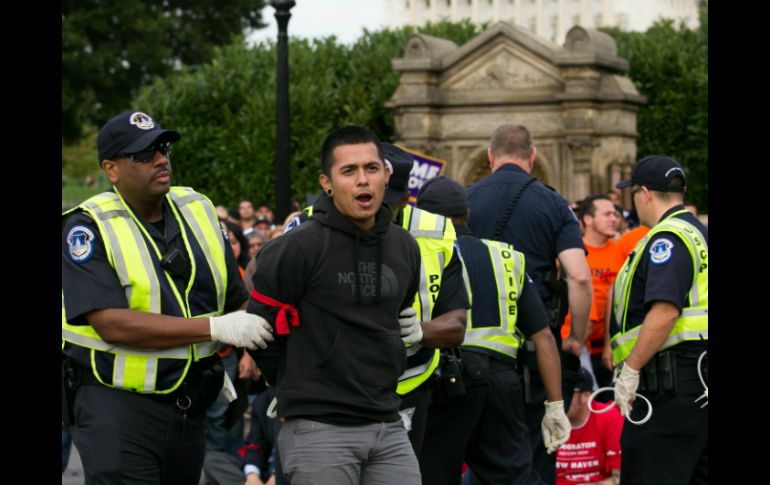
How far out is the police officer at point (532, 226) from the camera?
7.72 meters

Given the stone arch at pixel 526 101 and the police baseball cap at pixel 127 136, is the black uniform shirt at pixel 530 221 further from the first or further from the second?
the stone arch at pixel 526 101

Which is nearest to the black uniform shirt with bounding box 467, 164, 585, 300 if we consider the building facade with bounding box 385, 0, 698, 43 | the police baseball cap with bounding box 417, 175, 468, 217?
the police baseball cap with bounding box 417, 175, 468, 217

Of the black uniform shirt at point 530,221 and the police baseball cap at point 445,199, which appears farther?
the black uniform shirt at point 530,221

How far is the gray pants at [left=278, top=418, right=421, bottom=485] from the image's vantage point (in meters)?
4.75

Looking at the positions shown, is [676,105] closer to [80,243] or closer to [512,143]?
[512,143]

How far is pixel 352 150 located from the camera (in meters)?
4.91

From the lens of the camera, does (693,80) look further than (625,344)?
Yes

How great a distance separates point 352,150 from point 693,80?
17.4 m

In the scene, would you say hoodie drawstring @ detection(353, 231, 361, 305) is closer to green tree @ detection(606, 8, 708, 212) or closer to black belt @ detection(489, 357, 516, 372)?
black belt @ detection(489, 357, 516, 372)

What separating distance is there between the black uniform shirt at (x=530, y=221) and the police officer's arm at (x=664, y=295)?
47.9 inches

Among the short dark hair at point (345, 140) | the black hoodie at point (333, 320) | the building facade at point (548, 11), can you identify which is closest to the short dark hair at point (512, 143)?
the short dark hair at point (345, 140)
